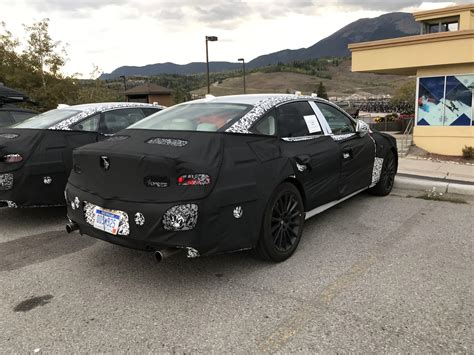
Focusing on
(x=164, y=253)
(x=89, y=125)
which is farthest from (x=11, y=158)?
(x=164, y=253)

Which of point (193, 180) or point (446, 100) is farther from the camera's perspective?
point (446, 100)

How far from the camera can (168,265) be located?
3887 mm

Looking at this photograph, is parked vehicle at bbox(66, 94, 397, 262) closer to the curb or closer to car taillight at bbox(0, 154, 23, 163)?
car taillight at bbox(0, 154, 23, 163)

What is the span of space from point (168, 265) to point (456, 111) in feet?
30.7

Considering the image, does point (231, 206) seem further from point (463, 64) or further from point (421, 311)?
point (463, 64)

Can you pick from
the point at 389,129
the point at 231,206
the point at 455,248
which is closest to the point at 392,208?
the point at 455,248

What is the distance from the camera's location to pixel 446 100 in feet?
34.7

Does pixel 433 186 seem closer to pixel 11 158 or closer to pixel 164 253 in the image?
pixel 164 253

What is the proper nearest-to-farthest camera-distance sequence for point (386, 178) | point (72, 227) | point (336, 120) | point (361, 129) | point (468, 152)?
point (72, 227) → point (336, 120) → point (361, 129) → point (386, 178) → point (468, 152)

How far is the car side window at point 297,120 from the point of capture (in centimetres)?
416

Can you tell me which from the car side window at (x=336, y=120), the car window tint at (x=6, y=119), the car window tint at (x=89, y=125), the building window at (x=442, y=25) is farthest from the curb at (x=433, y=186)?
the building window at (x=442, y=25)

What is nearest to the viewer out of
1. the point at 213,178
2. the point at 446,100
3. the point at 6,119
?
the point at 213,178

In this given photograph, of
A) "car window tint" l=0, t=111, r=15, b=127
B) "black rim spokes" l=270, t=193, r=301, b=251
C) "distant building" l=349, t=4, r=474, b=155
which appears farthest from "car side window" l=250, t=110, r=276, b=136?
"distant building" l=349, t=4, r=474, b=155

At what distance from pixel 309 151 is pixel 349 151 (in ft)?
2.93
